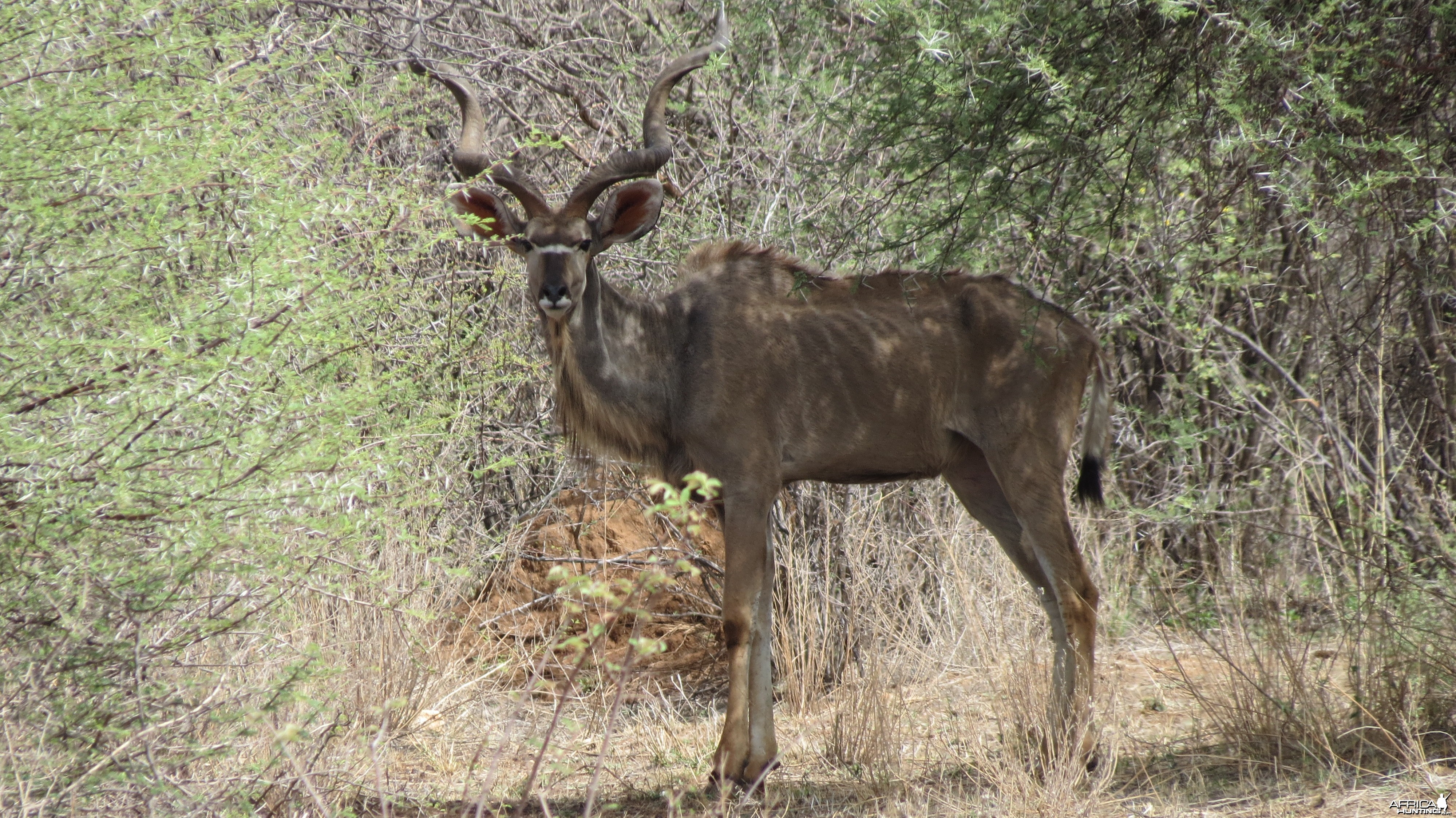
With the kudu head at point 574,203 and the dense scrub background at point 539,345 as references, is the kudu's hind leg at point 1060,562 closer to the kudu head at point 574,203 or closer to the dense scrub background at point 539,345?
the dense scrub background at point 539,345

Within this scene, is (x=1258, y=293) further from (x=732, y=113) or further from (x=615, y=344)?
(x=615, y=344)

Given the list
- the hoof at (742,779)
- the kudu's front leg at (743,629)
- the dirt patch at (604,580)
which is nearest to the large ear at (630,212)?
the kudu's front leg at (743,629)

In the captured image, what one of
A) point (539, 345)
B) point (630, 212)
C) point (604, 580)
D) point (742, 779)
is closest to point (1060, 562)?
point (742, 779)

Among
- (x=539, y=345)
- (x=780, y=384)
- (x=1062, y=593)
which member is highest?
(x=539, y=345)

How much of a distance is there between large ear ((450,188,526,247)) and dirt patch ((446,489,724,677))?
180 cm

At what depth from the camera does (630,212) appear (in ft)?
18.9

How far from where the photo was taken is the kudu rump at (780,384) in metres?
5.50

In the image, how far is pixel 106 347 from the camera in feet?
12.0

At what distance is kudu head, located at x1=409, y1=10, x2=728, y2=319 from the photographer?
553 centimetres

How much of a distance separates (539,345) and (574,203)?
193cm

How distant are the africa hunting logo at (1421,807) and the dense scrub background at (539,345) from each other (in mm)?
202

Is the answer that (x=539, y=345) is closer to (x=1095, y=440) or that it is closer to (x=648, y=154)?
(x=648, y=154)

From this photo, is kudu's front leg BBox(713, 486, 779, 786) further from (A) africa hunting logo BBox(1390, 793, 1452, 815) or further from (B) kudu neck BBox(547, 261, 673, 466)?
(A) africa hunting logo BBox(1390, 793, 1452, 815)

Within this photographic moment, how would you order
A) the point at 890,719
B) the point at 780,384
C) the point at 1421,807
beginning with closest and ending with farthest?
the point at 1421,807 → the point at 890,719 → the point at 780,384
